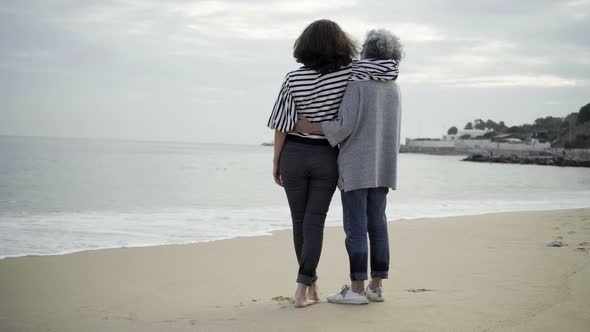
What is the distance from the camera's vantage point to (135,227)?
7.25 metres

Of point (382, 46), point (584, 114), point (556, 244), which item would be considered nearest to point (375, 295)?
point (382, 46)

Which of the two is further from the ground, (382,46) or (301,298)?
(382,46)

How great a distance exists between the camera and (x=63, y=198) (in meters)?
12.1

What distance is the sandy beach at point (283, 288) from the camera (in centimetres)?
263

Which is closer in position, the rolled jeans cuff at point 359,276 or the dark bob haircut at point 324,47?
the dark bob haircut at point 324,47

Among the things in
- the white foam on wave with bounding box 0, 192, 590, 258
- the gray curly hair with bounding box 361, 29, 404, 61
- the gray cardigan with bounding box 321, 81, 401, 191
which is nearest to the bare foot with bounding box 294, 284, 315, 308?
the gray cardigan with bounding box 321, 81, 401, 191

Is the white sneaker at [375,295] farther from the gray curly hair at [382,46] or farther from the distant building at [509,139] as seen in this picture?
the distant building at [509,139]

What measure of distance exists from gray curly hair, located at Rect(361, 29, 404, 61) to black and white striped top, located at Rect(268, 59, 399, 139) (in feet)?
0.19

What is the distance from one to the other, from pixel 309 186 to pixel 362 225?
0.37 m

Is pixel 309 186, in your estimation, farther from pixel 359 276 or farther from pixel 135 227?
pixel 135 227

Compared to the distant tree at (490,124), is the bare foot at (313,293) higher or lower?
lower

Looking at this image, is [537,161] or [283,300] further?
[537,161]

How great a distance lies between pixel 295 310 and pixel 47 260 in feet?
9.45

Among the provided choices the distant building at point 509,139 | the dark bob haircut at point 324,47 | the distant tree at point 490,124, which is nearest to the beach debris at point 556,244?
the dark bob haircut at point 324,47
